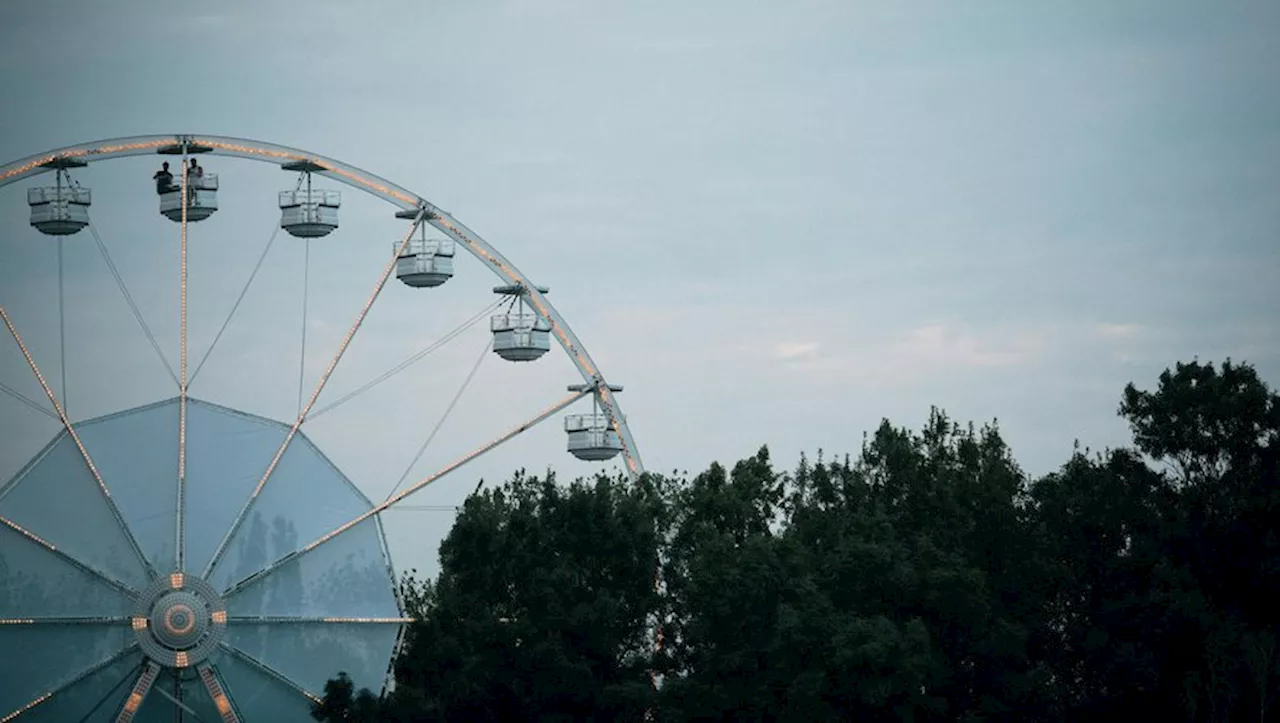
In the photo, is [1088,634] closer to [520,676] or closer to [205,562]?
[520,676]

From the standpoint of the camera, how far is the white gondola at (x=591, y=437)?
3656 inches

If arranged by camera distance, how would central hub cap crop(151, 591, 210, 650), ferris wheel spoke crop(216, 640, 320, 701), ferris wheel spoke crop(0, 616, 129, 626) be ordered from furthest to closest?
ferris wheel spoke crop(216, 640, 320, 701) < central hub cap crop(151, 591, 210, 650) < ferris wheel spoke crop(0, 616, 129, 626)

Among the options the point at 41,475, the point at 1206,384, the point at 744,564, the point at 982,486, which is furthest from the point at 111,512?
the point at 1206,384

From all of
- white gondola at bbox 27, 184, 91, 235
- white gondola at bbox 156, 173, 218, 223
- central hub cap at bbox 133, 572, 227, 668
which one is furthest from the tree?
white gondola at bbox 27, 184, 91, 235

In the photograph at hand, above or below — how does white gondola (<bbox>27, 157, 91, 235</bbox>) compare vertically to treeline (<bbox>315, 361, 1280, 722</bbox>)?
above

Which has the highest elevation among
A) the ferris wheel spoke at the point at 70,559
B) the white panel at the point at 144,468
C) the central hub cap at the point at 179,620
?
the white panel at the point at 144,468

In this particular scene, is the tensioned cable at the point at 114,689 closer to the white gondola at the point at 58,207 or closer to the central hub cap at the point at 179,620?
the central hub cap at the point at 179,620

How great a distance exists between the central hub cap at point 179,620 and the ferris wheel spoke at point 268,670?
0.52 metres

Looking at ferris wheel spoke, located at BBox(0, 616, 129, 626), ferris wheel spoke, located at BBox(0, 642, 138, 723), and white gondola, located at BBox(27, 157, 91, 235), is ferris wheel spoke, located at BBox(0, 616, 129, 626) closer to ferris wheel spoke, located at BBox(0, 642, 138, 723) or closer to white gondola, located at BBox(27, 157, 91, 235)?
ferris wheel spoke, located at BBox(0, 642, 138, 723)

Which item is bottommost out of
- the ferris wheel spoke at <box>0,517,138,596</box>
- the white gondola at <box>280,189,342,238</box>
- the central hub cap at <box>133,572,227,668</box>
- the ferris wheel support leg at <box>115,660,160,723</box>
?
the ferris wheel support leg at <box>115,660,160,723</box>

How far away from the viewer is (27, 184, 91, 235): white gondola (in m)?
88.2

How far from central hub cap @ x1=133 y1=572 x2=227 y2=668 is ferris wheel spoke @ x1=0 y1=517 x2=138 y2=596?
63cm

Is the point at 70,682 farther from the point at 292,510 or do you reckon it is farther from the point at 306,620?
the point at 292,510

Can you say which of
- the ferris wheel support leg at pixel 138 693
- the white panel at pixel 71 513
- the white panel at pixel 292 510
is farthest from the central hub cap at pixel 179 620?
the white panel at pixel 292 510
